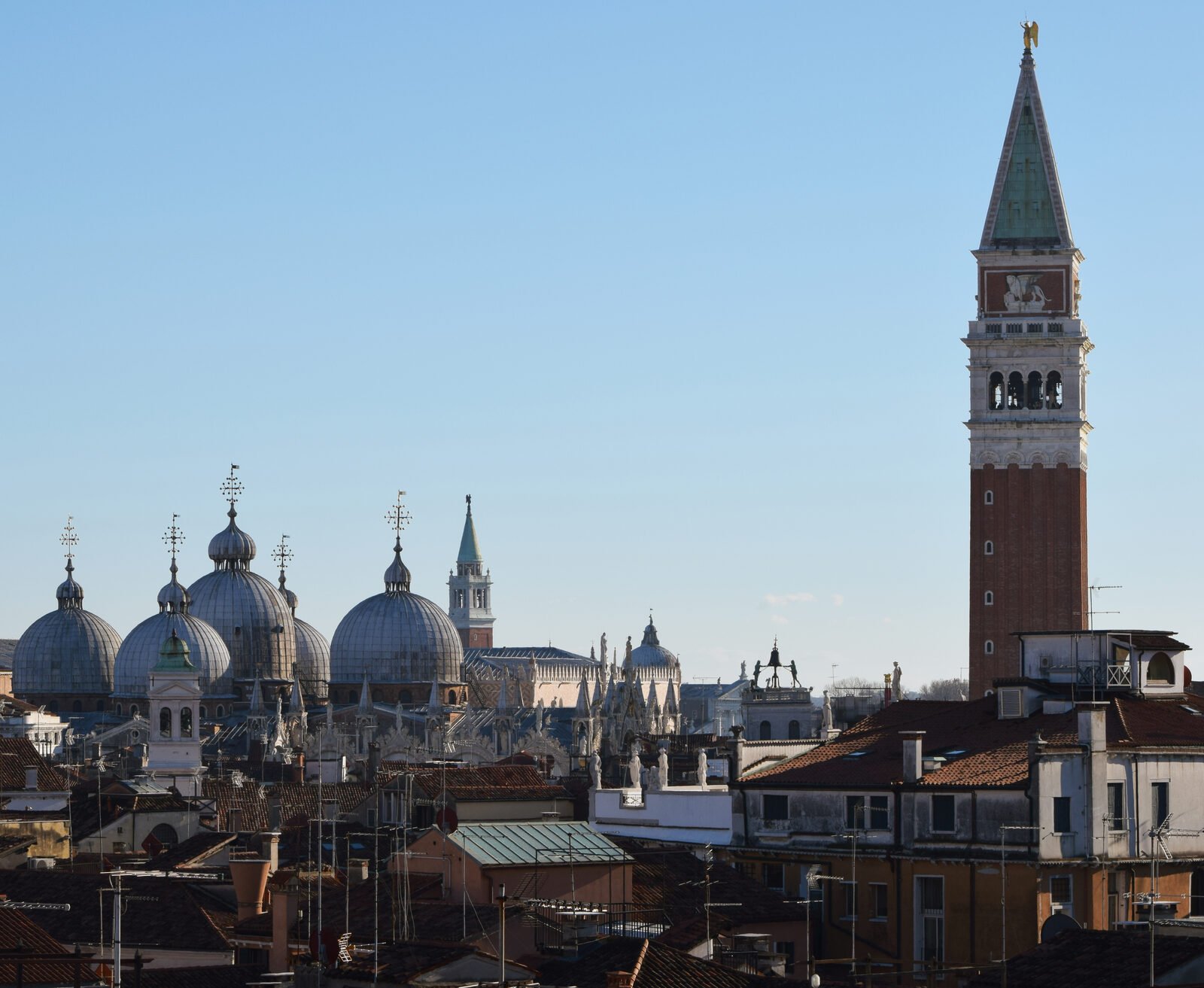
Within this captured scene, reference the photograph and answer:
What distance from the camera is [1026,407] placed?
266ft

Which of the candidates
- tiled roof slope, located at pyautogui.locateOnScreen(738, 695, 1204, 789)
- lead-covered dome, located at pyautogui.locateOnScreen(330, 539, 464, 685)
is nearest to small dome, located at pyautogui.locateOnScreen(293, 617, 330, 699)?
lead-covered dome, located at pyautogui.locateOnScreen(330, 539, 464, 685)

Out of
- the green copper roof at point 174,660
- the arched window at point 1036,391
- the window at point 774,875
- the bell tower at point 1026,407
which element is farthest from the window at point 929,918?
the green copper roof at point 174,660

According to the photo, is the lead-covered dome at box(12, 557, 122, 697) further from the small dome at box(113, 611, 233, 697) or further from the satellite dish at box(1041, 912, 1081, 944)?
the satellite dish at box(1041, 912, 1081, 944)

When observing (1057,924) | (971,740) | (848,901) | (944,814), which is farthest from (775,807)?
(1057,924)

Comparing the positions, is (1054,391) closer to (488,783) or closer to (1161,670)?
(488,783)

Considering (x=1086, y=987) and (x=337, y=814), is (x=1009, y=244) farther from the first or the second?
(x=1086, y=987)

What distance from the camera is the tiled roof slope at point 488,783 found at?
46.1 metres

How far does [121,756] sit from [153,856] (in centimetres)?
5521

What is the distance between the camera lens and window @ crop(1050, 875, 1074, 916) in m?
31.1

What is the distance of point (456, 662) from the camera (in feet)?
440

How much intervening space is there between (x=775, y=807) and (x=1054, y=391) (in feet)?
155

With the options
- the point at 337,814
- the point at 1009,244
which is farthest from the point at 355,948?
the point at 1009,244

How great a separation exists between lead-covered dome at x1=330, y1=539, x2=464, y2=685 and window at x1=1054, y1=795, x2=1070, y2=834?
99108 millimetres

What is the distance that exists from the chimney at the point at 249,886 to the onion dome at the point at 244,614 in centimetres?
9397
